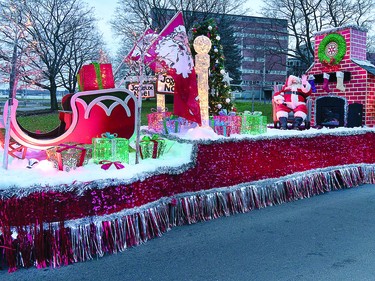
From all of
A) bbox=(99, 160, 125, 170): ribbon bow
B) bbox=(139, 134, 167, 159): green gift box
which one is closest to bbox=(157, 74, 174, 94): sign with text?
bbox=(139, 134, 167, 159): green gift box

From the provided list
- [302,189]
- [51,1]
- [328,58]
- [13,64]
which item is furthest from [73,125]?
[51,1]

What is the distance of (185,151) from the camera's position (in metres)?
4.62

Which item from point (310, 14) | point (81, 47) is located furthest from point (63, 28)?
point (310, 14)

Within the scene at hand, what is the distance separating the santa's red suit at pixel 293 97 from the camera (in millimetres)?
6871

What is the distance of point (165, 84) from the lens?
581cm

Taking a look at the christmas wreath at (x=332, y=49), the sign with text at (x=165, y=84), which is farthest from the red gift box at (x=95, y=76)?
the christmas wreath at (x=332, y=49)

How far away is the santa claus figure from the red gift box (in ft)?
11.8

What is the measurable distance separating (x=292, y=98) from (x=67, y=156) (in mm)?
4744

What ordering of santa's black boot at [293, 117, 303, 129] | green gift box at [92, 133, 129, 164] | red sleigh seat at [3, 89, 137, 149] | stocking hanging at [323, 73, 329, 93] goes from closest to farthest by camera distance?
green gift box at [92, 133, 129, 164], red sleigh seat at [3, 89, 137, 149], santa's black boot at [293, 117, 303, 129], stocking hanging at [323, 73, 329, 93]

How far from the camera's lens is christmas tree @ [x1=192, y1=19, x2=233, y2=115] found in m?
6.14

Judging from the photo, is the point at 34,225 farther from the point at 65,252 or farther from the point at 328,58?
the point at 328,58

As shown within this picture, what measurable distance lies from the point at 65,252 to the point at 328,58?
22.4ft

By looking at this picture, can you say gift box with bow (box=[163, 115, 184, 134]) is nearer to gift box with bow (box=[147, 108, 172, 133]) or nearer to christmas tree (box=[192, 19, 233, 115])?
gift box with bow (box=[147, 108, 172, 133])

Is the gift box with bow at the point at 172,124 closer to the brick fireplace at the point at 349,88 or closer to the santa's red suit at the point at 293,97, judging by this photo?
the santa's red suit at the point at 293,97
